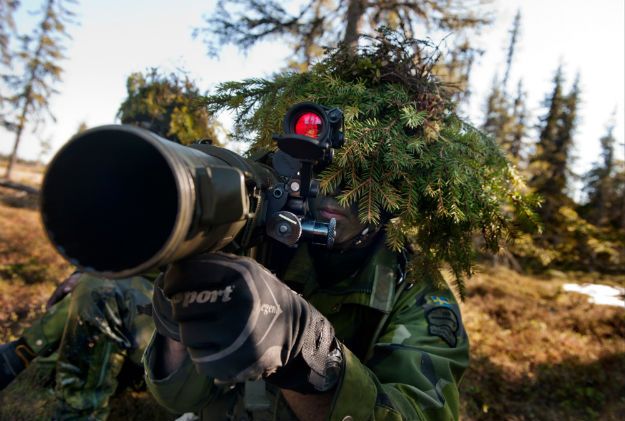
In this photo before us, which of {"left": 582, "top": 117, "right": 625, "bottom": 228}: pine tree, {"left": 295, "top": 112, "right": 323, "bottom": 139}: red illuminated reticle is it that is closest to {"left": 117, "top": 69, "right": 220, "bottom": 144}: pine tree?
{"left": 295, "top": 112, "right": 323, "bottom": 139}: red illuminated reticle

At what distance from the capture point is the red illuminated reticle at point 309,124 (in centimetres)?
157

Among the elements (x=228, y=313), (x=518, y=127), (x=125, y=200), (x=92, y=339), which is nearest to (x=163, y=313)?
(x=228, y=313)

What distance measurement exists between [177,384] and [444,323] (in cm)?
149

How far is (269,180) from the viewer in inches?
57.4

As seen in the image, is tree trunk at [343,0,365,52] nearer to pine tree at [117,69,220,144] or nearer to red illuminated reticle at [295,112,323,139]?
pine tree at [117,69,220,144]

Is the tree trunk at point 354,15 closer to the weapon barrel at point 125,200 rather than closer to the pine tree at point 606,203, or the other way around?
the weapon barrel at point 125,200

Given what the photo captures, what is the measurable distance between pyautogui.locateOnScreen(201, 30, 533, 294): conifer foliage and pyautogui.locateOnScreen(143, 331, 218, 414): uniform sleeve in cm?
113

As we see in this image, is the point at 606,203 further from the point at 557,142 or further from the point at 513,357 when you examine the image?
the point at 513,357

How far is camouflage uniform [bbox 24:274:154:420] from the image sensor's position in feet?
11.1

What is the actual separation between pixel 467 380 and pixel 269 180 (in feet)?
14.5

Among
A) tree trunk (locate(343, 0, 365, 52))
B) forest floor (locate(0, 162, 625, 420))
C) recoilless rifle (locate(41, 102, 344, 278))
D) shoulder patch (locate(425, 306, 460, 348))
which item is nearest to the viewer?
recoilless rifle (locate(41, 102, 344, 278))

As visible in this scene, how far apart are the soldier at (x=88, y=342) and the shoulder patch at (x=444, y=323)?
2.33 m

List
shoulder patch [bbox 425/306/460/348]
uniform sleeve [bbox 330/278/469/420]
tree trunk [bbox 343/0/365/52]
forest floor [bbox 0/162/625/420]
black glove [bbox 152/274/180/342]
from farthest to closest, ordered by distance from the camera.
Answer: tree trunk [bbox 343/0/365/52], forest floor [bbox 0/162/625/420], shoulder patch [bbox 425/306/460/348], uniform sleeve [bbox 330/278/469/420], black glove [bbox 152/274/180/342]

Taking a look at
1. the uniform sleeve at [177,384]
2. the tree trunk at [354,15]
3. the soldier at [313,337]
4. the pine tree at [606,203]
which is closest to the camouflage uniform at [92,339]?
the soldier at [313,337]
